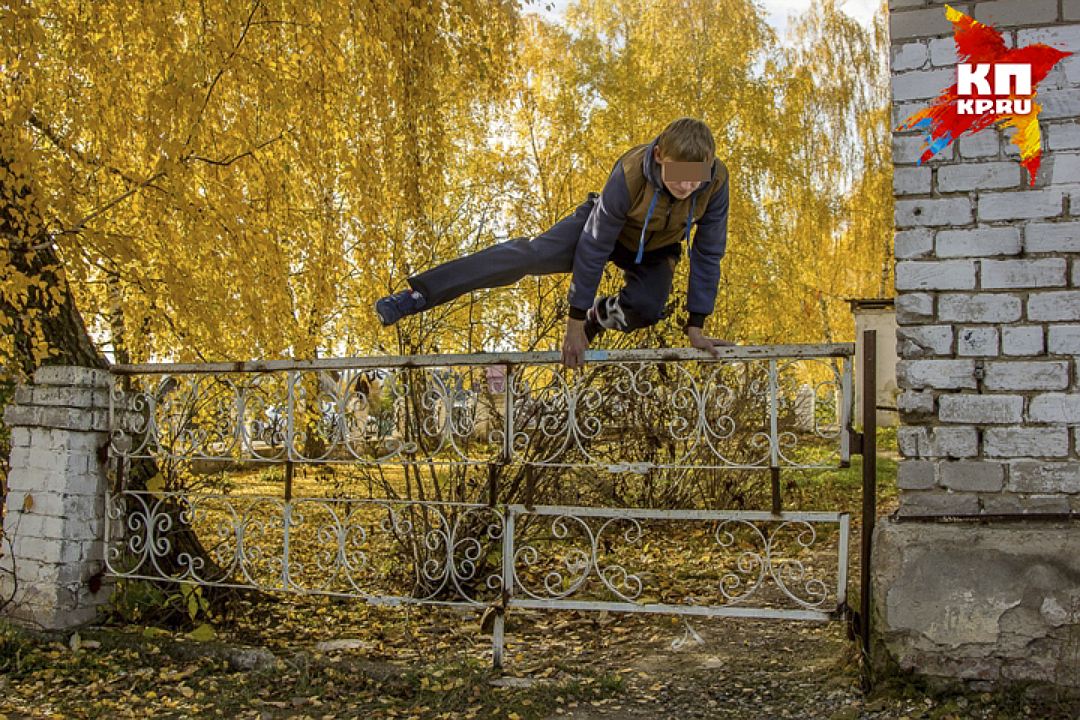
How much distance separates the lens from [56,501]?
4.12 metres

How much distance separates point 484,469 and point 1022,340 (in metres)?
2.86

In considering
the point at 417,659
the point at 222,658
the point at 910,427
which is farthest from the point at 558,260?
the point at 222,658

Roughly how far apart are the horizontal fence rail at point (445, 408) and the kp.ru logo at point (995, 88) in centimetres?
89

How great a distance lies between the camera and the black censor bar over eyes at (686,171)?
3148 millimetres

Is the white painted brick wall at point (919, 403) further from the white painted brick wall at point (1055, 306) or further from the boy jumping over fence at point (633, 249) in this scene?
the boy jumping over fence at point (633, 249)

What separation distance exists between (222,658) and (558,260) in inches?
88.8

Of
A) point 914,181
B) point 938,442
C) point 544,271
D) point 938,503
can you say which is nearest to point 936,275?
point 914,181

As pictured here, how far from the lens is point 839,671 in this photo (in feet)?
11.5

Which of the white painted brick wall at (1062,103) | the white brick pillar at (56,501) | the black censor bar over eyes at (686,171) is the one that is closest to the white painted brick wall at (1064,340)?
the white painted brick wall at (1062,103)

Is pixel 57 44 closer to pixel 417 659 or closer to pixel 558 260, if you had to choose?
pixel 558 260

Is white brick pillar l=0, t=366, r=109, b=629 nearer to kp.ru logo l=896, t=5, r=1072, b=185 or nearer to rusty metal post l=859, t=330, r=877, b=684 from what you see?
rusty metal post l=859, t=330, r=877, b=684

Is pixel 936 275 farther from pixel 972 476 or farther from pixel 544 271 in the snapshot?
pixel 544 271

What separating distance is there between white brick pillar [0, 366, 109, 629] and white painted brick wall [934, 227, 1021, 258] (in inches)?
144

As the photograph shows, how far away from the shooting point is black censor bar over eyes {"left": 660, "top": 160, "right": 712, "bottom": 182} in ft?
10.3
